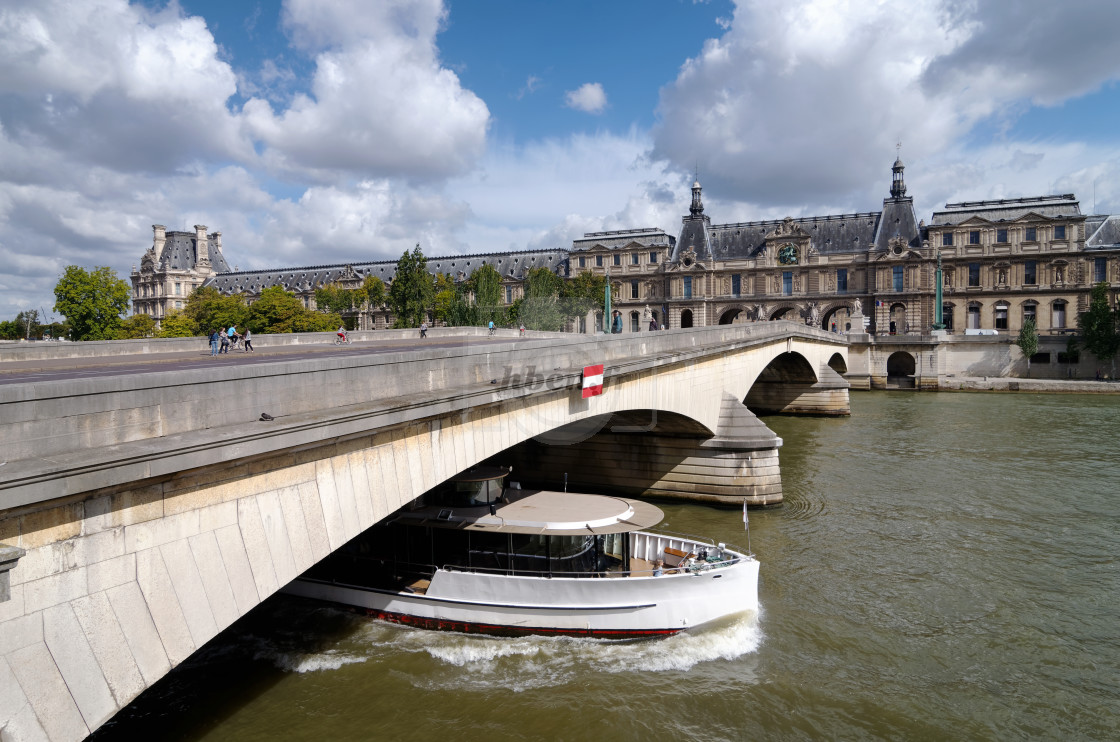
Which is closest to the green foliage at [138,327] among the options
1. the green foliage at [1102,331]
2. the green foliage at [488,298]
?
the green foliage at [488,298]

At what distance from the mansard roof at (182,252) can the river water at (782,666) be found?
16087cm

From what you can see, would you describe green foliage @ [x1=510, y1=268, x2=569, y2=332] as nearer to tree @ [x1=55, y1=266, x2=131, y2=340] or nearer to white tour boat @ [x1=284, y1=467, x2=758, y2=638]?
tree @ [x1=55, y1=266, x2=131, y2=340]

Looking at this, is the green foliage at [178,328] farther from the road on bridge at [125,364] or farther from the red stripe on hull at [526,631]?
the red stripe on hull at [526,631]

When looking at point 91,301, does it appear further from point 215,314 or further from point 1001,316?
point 1001,316

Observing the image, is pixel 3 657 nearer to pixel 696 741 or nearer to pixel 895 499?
pixel 696 741

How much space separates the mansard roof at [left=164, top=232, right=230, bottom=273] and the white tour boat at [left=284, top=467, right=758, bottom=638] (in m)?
160

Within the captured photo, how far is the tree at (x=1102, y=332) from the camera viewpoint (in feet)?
213

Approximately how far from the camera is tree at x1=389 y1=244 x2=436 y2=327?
69.1m

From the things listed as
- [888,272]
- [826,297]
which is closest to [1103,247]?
[888,272]

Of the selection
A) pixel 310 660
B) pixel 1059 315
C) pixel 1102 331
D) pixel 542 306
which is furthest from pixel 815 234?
pixel 310 660

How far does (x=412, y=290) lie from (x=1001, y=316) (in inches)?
2702

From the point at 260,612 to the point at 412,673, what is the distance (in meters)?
5.19

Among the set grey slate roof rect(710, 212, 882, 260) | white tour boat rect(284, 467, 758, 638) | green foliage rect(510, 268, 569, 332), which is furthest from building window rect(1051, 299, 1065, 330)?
white tour boat rect(284, 467, 758, 638)

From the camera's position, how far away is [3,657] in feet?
16.9
